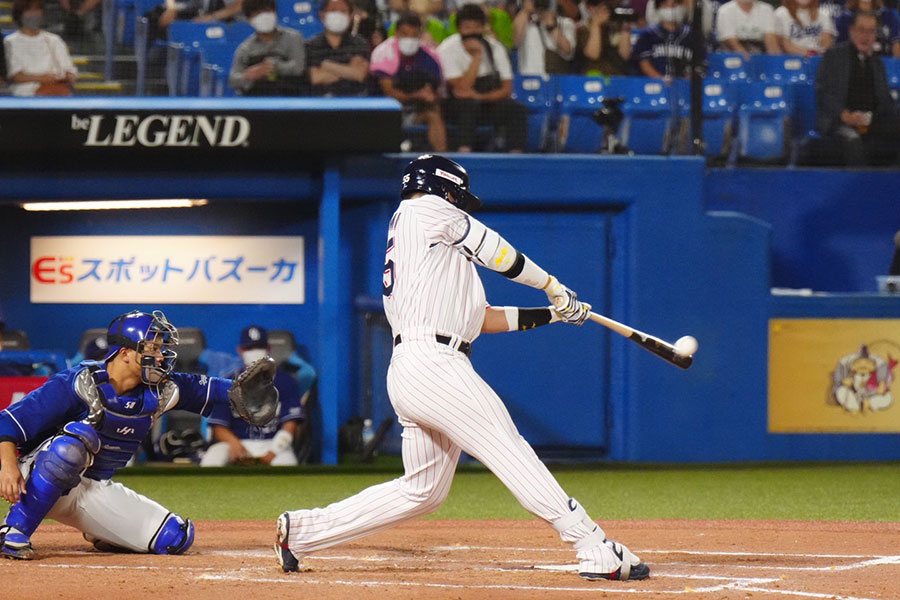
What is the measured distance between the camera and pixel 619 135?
968 centimetres

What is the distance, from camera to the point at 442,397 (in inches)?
170

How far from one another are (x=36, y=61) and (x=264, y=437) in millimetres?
3162

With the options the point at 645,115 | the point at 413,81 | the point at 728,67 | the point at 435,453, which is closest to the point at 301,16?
the point at 413,81

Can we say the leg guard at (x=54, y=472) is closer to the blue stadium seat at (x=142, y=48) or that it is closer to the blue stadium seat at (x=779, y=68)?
the blue stadium seat at (x=142, y=48)

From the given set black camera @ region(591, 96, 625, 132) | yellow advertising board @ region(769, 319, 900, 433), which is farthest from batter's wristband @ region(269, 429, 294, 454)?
yellow advertising board @ region(769, 319, 900, 433)

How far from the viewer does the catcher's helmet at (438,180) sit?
182 inches

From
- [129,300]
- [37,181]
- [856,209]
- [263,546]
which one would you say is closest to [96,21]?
[37,181]

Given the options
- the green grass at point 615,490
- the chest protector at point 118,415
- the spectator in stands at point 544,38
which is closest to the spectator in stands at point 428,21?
the spectator in stands at point 544,38

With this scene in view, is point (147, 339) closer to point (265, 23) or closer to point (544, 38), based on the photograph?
point (265, 23)

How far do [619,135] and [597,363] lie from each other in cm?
174

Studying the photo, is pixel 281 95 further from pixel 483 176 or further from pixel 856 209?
pixel 856 209

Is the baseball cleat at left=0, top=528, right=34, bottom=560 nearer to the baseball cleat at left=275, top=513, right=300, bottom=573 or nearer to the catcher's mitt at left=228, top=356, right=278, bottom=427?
the catcher's mitt at left=228, top=356, right=278, bottom=427

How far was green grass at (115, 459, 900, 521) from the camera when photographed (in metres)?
6.96

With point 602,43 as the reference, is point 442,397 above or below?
below
